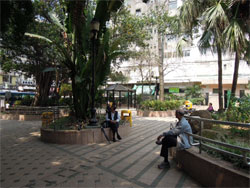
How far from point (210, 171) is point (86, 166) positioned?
2.89 meters

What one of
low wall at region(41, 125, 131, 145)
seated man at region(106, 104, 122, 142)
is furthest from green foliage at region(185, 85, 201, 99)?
low wall at region(41, 125, 131, 145)

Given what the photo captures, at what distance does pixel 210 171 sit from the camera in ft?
10.8

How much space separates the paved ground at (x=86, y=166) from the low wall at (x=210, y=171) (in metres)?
0.21

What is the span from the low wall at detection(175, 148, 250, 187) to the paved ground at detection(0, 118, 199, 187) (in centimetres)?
21

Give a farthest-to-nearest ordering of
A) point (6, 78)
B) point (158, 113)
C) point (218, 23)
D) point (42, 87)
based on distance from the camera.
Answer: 1. point (6, 78)
2. point (42, 87)
3. point (158, 113)
4. point (218, 23)

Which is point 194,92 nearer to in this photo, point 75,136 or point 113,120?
point 113,120

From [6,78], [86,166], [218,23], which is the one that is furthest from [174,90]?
[6,78]

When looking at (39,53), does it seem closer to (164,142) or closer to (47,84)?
(47,84)

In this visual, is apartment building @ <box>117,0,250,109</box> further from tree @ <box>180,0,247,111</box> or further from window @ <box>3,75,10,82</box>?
window @ <box>3,75,10,82</box>

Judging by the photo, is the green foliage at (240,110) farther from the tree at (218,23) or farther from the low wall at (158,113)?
the low wall at (158,113)

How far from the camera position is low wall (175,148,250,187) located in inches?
109

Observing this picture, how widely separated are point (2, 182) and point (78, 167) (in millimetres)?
1586

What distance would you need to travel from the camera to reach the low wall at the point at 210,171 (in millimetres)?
2770

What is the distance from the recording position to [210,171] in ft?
10.8
